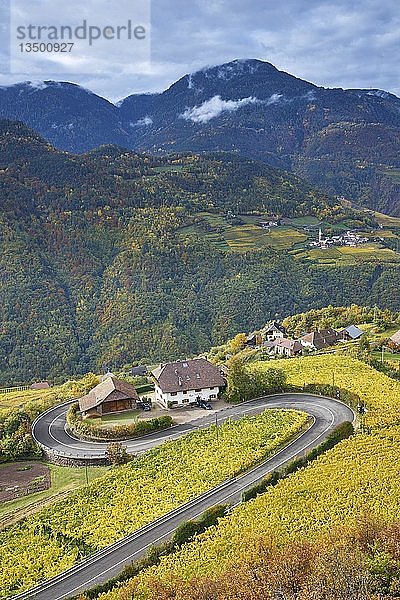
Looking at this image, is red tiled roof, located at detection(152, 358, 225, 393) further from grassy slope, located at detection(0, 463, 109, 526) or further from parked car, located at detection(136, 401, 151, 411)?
grassy slope, located at detection(0, 463, 109, 526)

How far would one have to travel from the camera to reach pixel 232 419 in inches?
1405

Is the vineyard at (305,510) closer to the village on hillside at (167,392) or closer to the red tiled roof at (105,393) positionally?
the village on hillside at (167,392)

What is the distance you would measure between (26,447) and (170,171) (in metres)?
114

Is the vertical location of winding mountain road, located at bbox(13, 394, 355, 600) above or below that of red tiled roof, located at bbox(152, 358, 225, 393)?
below

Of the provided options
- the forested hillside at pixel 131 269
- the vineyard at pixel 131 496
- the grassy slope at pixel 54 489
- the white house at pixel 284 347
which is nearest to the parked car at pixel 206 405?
the vineyard at pixel 131 496

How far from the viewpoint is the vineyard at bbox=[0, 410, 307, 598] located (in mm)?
22156

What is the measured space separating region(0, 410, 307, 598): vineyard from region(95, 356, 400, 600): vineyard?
11.3 feet

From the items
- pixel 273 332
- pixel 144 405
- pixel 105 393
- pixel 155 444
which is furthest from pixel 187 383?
pixel 273 332

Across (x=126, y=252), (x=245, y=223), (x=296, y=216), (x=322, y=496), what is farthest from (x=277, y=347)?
(x=296, y=216)

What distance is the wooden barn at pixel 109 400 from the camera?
37594 mm

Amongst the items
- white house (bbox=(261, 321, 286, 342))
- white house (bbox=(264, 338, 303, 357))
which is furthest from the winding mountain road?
white house (bbox=(261, 321, 286, 342))

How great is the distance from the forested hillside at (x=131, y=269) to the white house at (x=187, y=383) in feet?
131

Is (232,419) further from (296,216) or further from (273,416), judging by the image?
(296,216)

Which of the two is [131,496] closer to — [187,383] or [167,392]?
[167,392]
